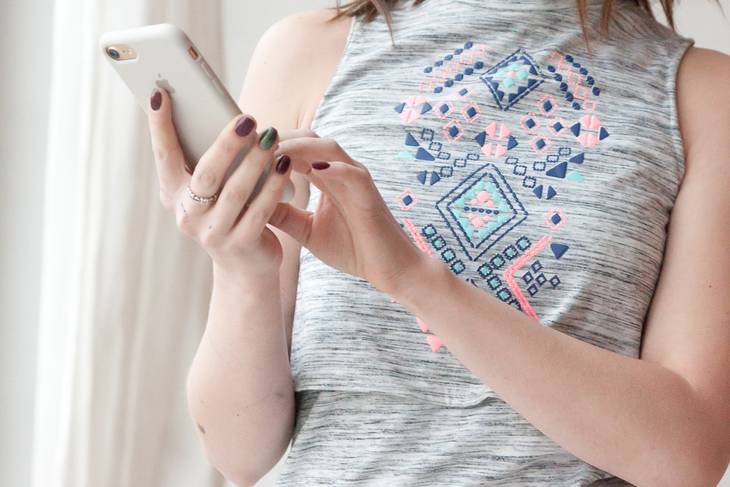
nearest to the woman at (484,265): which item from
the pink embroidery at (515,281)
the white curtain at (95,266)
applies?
the pink embroidery at (515,281)

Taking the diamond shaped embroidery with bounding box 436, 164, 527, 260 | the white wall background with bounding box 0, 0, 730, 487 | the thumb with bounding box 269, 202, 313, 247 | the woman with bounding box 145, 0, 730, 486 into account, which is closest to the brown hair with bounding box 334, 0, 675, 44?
the woman with bounding box 145, 0, 730, 486

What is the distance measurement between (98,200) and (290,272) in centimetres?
37

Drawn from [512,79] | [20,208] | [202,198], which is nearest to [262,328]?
[202,198]

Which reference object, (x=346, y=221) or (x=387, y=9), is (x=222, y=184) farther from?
(x=387, y=9)

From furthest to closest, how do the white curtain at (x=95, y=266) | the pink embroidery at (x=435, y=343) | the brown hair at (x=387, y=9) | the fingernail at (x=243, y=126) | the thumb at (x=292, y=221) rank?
1. the white curtain at (x=95, y=266)
2. the brown hair at (x=387, y=9)
3. the pink embroidery at (x=435, y=343)
4. the thumb at (x=292, y=221)
5. the fingernail at (x=243, y=126)

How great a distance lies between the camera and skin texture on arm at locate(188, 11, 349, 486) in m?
0.93

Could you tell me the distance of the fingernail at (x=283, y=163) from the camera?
0.76 meters

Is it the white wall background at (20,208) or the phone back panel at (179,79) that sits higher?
the phone back panel at (179,79)

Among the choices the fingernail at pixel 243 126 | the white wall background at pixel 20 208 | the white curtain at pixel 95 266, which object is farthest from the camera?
the white wall background at pixel 20 208

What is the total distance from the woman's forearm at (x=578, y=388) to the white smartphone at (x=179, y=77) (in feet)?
0.53

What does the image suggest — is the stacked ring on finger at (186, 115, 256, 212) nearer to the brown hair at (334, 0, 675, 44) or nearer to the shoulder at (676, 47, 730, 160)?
the brown hair at (334, 0, 675, 44)

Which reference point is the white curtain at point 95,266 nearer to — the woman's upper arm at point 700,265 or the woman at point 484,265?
the woman at point 484,265

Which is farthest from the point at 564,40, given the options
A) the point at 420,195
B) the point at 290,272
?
the point at 290,272

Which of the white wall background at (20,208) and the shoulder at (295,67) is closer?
the shoulder at (295,67)
